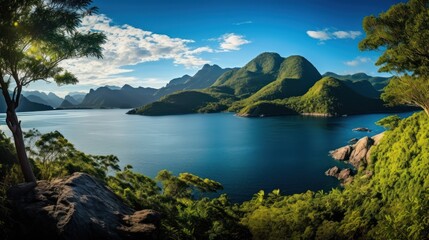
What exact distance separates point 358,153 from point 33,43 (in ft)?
310

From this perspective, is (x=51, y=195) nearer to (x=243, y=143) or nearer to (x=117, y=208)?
(x=117, y=208)

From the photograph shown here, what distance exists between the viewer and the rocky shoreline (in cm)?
7738

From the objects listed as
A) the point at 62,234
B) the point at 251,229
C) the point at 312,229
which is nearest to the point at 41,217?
the point at 62,234

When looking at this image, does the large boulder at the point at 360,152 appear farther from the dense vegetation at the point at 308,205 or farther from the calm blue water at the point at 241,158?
the dense vegetation at the point at 308,205

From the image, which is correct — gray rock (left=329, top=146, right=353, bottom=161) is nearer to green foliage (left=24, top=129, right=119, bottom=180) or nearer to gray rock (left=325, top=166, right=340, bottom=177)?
gray rock (left=325, top=166, right=340, bottom=177)

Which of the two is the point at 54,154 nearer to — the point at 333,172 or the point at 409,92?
the point at 409,92

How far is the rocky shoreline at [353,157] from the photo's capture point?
7738 cm

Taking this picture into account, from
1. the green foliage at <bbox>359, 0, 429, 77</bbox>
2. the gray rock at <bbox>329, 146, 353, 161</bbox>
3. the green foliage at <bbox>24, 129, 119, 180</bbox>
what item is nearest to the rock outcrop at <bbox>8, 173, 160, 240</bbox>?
the green foliage at <bbox>24, 129, 119, 180</bbox>

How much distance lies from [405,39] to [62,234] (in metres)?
36.7

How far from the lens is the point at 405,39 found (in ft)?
107

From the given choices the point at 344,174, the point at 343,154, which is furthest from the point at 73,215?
the point at 343,154

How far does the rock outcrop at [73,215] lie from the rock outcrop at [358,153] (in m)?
76.2

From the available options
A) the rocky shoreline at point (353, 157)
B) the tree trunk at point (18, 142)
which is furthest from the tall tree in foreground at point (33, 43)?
the rocky shoreline at point (353, 157)

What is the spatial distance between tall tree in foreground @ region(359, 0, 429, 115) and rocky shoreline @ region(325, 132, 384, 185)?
3910 centimetres
